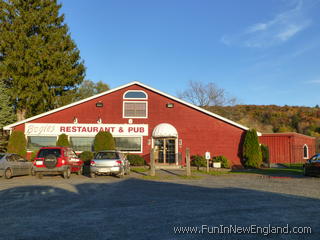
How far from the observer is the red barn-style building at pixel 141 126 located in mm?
25609

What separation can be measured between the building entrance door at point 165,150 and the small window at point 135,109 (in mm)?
2612

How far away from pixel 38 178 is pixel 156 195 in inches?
350

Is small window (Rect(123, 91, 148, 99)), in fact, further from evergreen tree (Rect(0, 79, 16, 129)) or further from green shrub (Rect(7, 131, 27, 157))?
evergreen tree (Rect(0, 79, 16, 129))

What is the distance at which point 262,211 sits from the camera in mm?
8023

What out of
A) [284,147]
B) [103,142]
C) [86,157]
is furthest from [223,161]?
[284,147]

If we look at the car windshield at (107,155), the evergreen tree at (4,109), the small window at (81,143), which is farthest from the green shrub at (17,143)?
the car windshield at (107,155)

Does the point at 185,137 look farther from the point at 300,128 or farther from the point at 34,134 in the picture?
the point at 300,128

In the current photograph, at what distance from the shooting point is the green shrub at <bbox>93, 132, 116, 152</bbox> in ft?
80.6

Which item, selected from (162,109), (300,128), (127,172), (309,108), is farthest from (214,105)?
(309,108)

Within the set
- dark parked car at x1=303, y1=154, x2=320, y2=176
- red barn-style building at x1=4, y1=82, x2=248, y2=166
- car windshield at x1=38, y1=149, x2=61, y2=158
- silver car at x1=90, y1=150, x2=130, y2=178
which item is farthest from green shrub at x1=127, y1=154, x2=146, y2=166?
dark parked car at x1=303, y1=154, x2=320, y2=176

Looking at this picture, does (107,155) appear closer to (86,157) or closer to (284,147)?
(86,157)

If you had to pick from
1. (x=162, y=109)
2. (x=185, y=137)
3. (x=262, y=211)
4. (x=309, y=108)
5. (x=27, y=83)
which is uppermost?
(x=309, y=108)

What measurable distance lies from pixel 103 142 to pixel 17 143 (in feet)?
23.1

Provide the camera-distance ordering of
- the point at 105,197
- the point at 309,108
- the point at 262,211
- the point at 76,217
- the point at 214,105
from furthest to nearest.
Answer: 1. the point at 309,108
2. the point at 214,105
3. the point at 105,197
4. the point at 262,211
5. the point at 76,217
